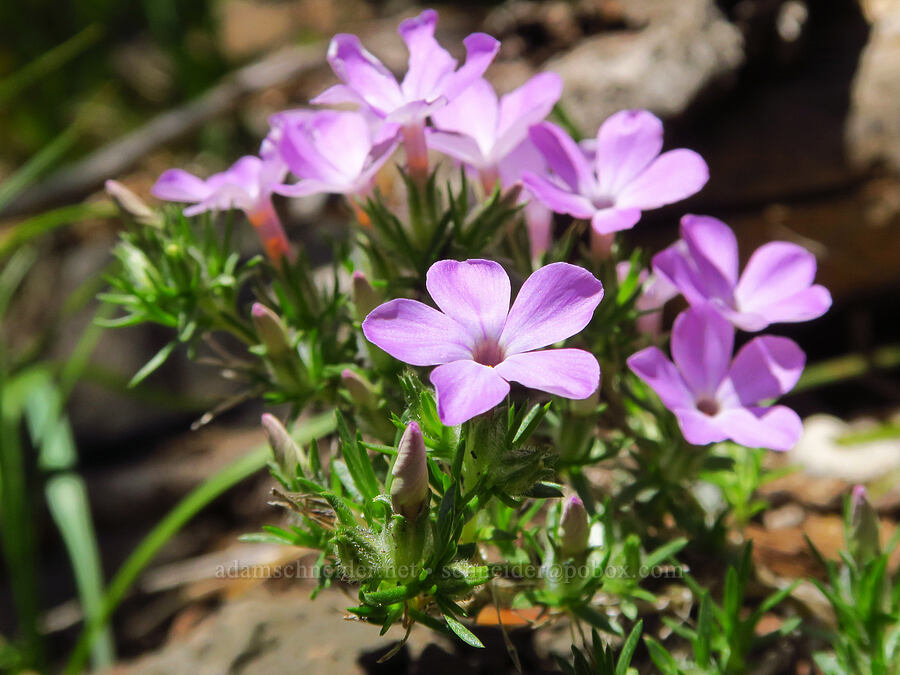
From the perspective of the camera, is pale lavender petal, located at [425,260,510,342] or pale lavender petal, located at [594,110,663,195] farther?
pale lavender petal, located at [594,110,663,195]

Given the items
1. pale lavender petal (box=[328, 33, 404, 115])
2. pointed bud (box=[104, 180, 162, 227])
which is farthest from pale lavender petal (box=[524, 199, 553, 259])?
pointed bud (box=[104, 180, 162, 227])

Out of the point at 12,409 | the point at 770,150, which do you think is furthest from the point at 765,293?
the point at 12,409

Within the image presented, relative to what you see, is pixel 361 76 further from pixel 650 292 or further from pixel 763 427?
pixel 763 427

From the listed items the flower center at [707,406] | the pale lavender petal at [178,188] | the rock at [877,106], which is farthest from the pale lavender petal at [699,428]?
the rock at [877,106]

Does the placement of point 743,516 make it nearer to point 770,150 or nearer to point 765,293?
point 765,293

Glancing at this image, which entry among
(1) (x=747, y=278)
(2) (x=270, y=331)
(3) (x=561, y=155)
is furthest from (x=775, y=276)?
(2) (x=270, y=331)

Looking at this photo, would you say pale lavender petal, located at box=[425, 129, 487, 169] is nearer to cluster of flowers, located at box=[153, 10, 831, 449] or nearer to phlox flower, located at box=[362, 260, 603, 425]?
cluster of flowers, located at box=[153, 10, 831, 449]

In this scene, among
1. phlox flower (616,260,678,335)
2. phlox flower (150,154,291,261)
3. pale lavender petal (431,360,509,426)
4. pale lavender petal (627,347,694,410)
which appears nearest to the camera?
pale lavender petal (431,360,509,426)
